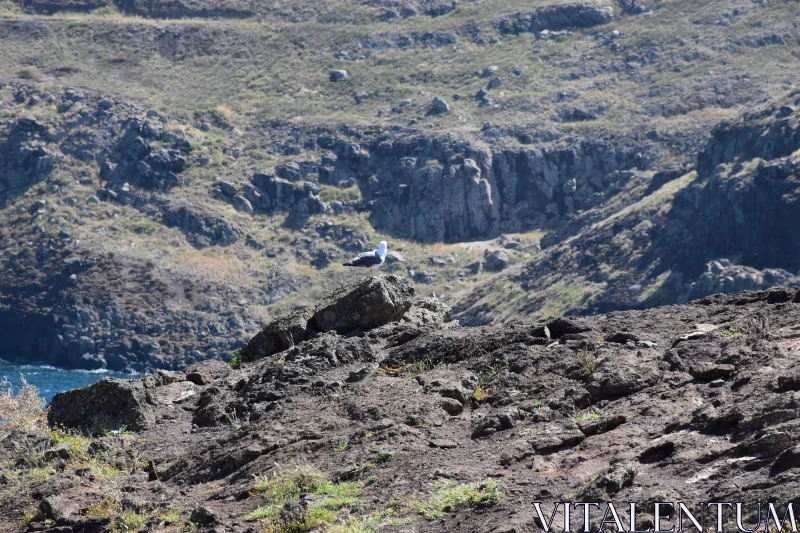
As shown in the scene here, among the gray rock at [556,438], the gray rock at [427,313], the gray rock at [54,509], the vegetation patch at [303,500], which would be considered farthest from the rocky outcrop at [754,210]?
the gray rock at [54,509]

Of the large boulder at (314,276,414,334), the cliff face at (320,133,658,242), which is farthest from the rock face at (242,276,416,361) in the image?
the cliff face at (320,133,658,242)

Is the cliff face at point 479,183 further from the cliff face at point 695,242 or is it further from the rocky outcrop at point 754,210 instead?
the rocky outcrop at point 754,210

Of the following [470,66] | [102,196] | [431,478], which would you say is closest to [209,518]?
[431,478]

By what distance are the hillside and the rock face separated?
69.5m

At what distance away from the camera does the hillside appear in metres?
100

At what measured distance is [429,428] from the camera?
13781mm

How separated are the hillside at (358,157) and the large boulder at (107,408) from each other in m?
72.5

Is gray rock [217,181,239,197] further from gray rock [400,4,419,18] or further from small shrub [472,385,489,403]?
small shrub [472,385,489,403]

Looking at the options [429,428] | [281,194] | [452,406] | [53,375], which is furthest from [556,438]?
[281,194]

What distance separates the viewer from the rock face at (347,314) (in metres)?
19.1

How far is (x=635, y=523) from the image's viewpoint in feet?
32.9

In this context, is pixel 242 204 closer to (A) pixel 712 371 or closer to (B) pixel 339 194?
(B) pixel 339 194

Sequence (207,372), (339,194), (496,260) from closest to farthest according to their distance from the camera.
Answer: (207,372) < (496,260) < (339,194)

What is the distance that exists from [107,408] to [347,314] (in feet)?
12.9
